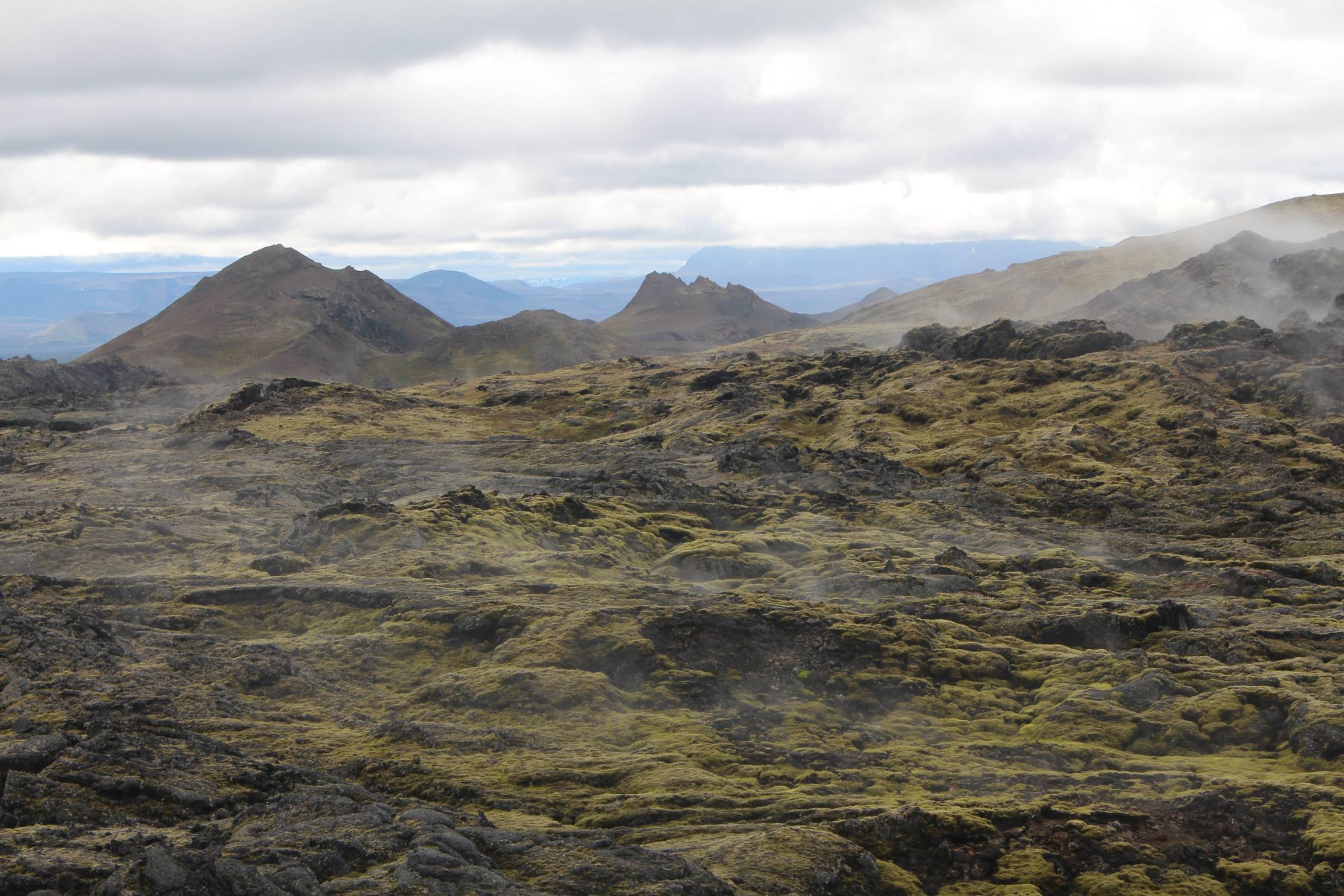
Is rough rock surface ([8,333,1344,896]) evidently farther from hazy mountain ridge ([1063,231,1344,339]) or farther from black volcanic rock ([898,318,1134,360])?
hazy mountain ridge ([1063,231,1344,339])

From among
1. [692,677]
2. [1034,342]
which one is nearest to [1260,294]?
[1034,342]

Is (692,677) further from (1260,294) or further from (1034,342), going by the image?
(1260,294)

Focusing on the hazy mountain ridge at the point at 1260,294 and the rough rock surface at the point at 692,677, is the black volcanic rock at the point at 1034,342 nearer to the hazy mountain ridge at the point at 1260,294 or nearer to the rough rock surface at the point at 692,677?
the rough rock surface at the point at 692,677

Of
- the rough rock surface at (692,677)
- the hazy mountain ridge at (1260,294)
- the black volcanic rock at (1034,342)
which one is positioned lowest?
the rough rock surface at (692,677)

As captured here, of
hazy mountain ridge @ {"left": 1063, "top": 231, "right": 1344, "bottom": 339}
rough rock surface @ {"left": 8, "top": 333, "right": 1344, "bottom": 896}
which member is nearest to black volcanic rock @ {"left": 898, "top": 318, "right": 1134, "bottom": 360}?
rough rock surface @ {"left": 8, "top": 333, "right": 1344, "bottom": 896}

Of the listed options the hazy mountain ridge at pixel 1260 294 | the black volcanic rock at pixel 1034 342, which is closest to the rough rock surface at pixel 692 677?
the black volcanic rock at pixel 1034 342

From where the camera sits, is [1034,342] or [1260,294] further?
[1260,294]

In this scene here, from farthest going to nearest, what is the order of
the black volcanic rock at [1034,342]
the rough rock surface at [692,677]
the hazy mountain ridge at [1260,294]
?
the hazy mountain ridge at [1260,294] < the black volcanic rock at [1034,342] < the rough rock surface at [692,677]

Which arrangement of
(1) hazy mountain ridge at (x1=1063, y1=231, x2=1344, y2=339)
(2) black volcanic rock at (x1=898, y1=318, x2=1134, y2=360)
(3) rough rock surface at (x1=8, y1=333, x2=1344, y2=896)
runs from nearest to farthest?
(3) rough rock surface at (x1=8, y1=333, x2=1344, y2=896), (2) black volcanic rock at (x1=898, y1=318, x2=1134, y2=360), (1) hazy mountain ridge at (x1=1063, y1=231, x2=1344, y2=339)

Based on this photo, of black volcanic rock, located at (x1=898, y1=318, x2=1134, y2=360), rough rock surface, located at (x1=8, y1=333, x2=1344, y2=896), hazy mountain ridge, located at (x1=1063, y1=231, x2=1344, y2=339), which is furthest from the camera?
hazy mountain ridge, located at (x1=1063, y1=231, x2=1344, y2=339)

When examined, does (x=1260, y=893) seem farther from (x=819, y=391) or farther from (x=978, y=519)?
(x=819, y=391)

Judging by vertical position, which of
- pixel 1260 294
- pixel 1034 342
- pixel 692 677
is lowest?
pixel 692 677

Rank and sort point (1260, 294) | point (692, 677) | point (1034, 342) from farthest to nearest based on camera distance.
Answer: point (1260, 294) → point (1034, 342) → point (692, 677)

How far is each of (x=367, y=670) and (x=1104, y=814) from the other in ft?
84.3
